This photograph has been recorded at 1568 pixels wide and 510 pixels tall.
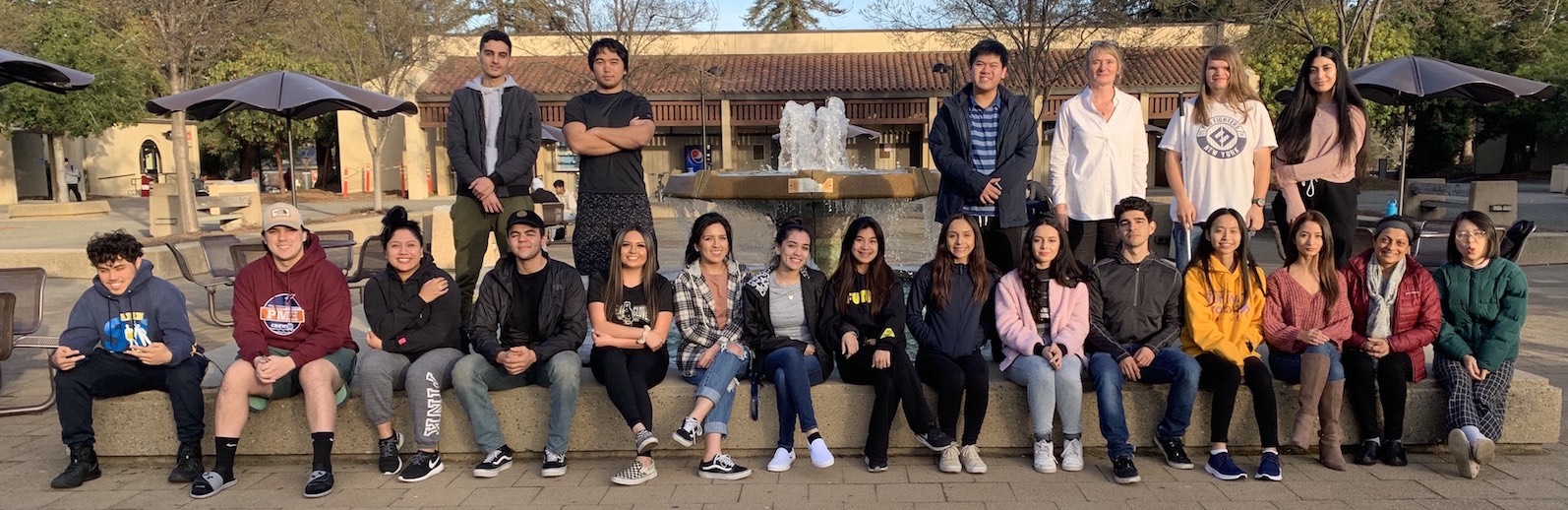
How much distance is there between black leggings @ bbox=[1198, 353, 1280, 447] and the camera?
414 centimetres

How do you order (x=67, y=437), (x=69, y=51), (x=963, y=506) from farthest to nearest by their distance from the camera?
(x=69, y=51) → (x=67, y=437) → (x=963, y=506)

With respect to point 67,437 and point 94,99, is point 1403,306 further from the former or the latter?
point 94,99

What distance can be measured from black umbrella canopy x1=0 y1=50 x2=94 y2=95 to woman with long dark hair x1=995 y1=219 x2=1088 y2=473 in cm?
652

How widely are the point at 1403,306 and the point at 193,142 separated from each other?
1298 inches

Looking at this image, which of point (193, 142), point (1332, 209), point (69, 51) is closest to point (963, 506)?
point (1332, 209)

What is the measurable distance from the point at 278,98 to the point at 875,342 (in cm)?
858

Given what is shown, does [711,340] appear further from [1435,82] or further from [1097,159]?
[1435,82]

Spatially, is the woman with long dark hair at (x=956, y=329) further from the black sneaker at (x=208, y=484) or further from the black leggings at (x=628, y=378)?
the black sneaker at (x=208, y=484)

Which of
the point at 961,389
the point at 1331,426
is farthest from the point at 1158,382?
the point at 961,389

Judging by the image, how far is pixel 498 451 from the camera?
430 centimetres

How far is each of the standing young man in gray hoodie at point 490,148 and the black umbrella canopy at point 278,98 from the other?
6105 mm

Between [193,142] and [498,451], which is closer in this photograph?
[498,451]

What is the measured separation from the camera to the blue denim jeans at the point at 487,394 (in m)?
4.22

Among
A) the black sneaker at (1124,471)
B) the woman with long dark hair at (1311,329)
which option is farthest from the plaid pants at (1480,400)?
the black sneaker at (1124,471)
